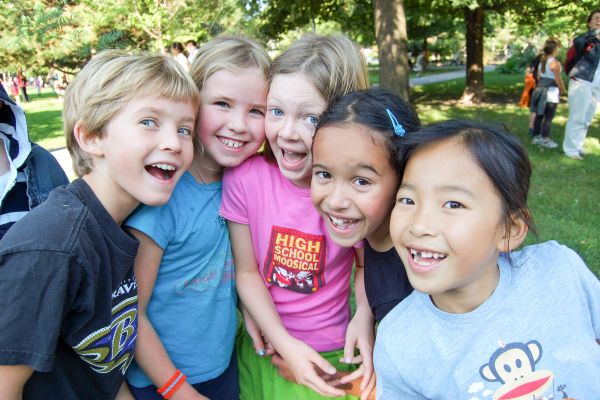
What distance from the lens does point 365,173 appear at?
163 centimetres

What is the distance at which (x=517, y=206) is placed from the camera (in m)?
1.46

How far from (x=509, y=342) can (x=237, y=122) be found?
1223mm

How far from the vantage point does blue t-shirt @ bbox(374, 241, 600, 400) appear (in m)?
1.44

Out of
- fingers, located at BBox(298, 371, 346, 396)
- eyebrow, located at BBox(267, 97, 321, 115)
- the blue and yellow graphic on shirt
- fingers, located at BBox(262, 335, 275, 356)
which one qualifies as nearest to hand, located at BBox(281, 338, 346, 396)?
fingers, located at BBox(298, 371, 346, 396)

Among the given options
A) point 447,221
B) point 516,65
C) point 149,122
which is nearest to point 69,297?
point 149,122

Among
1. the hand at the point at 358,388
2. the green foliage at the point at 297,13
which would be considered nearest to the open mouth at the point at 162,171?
the hand at the point at 358,388

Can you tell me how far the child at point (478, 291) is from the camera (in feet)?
4.62

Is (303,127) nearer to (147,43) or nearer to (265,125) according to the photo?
(265,125)

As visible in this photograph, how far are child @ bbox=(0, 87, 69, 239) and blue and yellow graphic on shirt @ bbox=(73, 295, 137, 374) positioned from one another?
1.75 ft

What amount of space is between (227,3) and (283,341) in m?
3.86

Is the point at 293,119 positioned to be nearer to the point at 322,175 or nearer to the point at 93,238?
the point at 322,175

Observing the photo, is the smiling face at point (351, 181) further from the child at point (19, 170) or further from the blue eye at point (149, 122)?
the child at point (19, 170)

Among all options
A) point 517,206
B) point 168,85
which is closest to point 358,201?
point 517,206

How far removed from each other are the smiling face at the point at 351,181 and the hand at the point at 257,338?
0.58 meters
